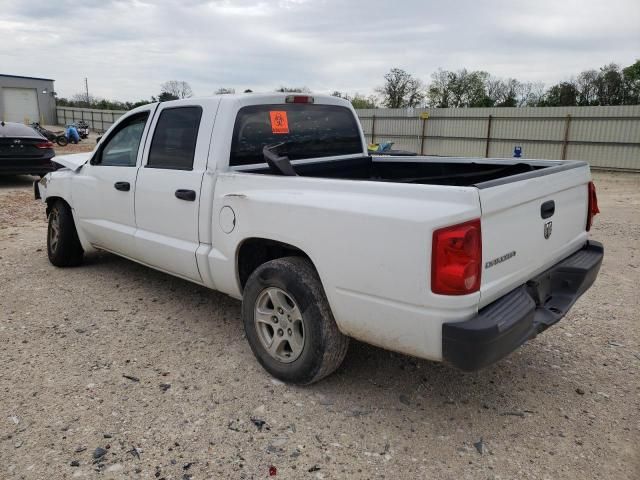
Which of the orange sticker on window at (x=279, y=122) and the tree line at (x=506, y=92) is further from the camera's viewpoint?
the tree line at (x=506, y=92)

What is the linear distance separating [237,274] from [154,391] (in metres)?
0.89

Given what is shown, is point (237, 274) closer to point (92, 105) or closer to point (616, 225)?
point (616, 225)

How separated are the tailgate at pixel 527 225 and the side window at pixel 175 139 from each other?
2218mm

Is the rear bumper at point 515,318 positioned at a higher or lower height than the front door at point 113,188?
lower

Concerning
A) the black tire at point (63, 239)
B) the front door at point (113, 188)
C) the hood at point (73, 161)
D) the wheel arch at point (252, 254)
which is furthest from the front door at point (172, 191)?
the black tire at point (63, 239)

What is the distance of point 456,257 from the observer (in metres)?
2.38

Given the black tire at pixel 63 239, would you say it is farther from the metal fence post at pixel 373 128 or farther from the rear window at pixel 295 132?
the metal fence post at pixel 373 128

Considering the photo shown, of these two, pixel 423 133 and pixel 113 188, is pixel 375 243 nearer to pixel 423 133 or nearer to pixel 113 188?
pixel 113 188

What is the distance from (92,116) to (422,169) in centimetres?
4429

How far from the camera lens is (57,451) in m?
2.63

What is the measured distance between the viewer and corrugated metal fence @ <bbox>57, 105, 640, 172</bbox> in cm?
1797

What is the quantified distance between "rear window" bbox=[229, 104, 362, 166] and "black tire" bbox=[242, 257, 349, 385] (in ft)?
3.11

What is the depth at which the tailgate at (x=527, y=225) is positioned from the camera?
8.18 feet

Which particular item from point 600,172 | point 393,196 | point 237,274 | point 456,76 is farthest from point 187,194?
point 456,76
